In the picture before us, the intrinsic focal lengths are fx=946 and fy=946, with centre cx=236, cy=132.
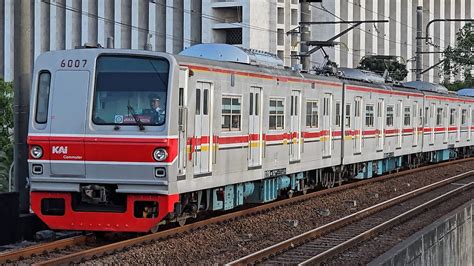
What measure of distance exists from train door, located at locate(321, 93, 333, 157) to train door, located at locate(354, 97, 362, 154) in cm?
254

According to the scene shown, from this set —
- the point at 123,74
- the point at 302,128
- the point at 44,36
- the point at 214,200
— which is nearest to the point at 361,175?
the point at 302,128

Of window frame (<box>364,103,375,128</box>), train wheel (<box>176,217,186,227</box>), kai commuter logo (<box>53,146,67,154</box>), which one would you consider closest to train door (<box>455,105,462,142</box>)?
window frame (<box>364,103,375,128</box>)

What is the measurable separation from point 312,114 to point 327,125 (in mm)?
1406

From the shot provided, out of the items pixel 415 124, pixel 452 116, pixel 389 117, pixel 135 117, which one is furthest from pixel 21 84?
pixel 452 116

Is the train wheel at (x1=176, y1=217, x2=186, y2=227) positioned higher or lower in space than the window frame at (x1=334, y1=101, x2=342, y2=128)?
lower

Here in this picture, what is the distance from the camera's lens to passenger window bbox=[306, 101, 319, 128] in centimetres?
2001

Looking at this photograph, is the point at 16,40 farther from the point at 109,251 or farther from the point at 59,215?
the point at 109,251

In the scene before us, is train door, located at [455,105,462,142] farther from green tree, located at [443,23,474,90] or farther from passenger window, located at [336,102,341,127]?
green tree, located at [443,23,474,90]

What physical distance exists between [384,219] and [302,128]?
9.72ft

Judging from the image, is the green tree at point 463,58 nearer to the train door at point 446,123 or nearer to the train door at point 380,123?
the train door at point 446,123

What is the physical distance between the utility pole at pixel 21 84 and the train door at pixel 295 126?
640 cm

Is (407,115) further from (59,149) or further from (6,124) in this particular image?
(59,149)

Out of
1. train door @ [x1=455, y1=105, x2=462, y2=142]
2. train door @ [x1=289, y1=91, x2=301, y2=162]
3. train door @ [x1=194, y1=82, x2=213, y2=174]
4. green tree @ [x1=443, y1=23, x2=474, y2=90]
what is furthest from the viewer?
green tree @ [x1=443, y1=23, x2=474, y2=90]

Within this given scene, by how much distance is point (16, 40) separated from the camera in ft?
45.4
